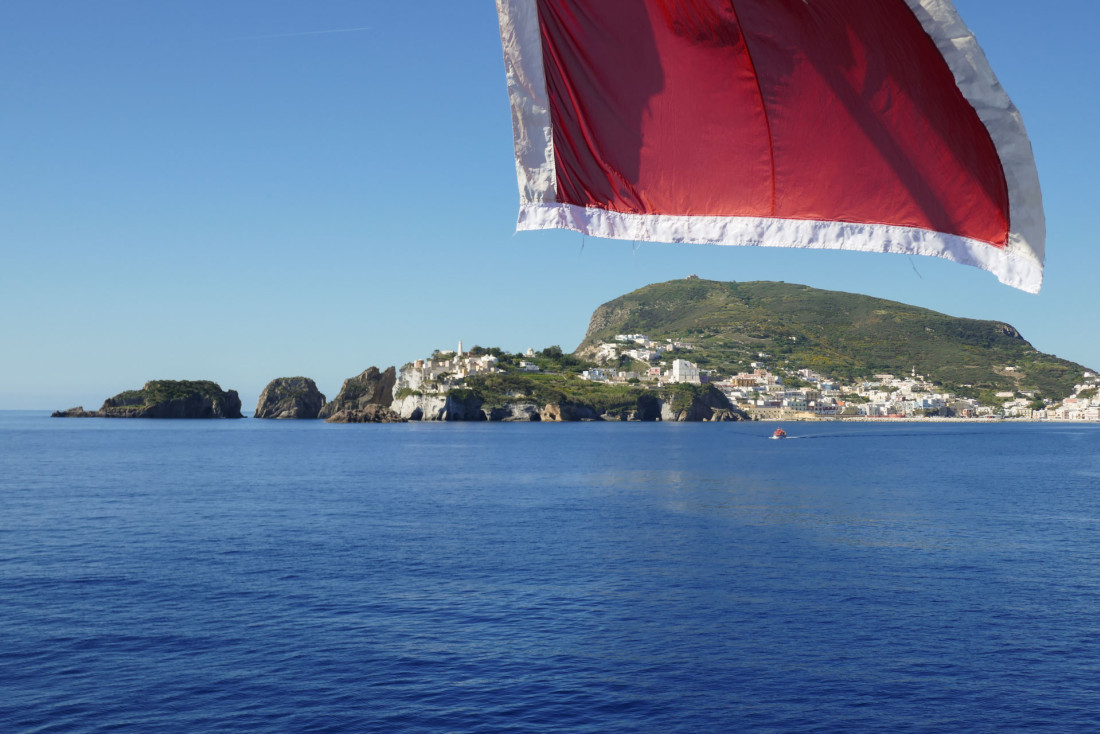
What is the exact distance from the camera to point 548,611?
2953 centimetres

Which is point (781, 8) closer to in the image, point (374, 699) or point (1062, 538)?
point (374, 699)

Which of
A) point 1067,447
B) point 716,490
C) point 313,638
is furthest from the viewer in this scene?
point 1067,447

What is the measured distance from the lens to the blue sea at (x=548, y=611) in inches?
835

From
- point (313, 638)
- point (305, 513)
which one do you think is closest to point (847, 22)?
point (313, 638)

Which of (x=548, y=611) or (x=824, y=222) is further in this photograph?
(x=548, y=611)

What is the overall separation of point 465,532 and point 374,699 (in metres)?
25.0

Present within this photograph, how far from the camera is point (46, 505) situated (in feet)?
184

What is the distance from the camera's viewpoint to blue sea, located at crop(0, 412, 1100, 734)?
21.2m

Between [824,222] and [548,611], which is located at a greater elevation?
[824,222]

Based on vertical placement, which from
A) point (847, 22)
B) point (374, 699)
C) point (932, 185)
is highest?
point (847, 22)

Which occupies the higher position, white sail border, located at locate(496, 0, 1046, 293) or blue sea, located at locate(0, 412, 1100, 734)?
white sail border, located at locate(496, 0, 1046, 293)

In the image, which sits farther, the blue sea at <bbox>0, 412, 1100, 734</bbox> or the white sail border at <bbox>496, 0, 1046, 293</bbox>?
the blue sea at <bbox>0, 412, 1100, 734</bbox>

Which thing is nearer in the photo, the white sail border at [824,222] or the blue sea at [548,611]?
the white sail border at [824,222]

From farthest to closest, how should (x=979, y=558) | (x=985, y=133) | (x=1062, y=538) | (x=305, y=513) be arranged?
1. (x=305, y=513)
2. (x=1062, y=538)
3. (x=979, y=558)
4. (x=985, y=133)
